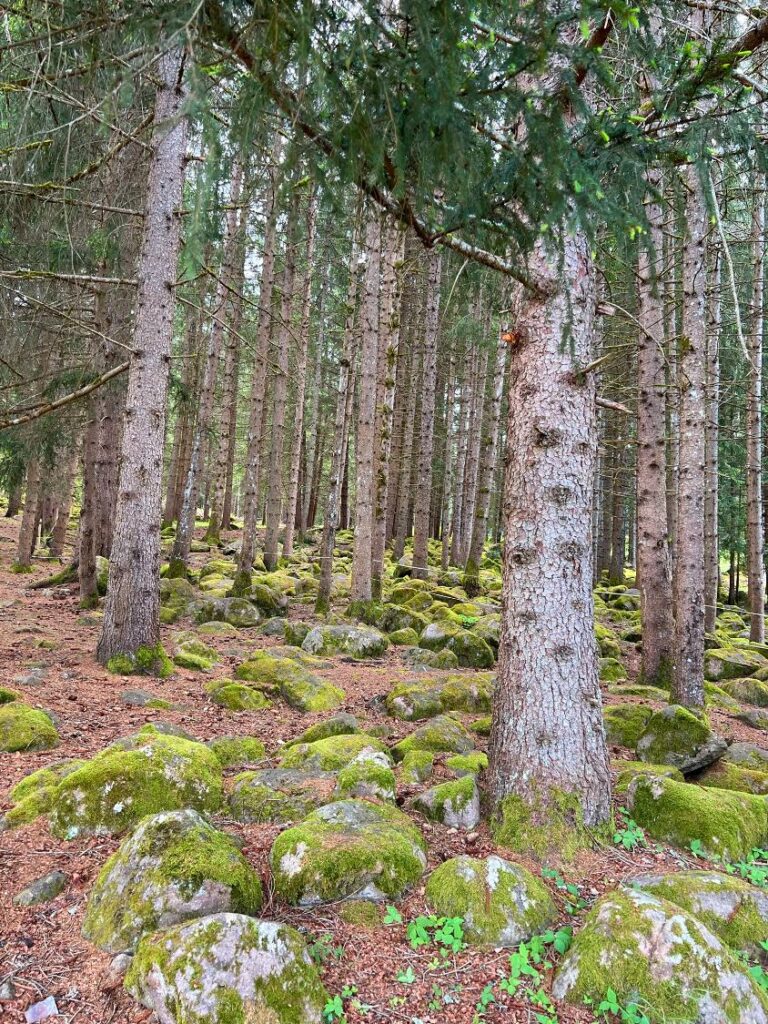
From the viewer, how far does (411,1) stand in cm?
216

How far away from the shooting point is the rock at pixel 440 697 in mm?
5934

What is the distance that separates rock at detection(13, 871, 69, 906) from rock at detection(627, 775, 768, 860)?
335 cm

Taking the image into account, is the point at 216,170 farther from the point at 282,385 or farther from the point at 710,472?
the point at 282,385

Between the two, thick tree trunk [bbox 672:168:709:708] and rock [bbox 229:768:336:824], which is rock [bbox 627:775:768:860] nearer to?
rock [bbox 229:768:336:824]

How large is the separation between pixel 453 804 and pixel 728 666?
23.9ft

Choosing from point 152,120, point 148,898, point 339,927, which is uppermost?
point 152,120

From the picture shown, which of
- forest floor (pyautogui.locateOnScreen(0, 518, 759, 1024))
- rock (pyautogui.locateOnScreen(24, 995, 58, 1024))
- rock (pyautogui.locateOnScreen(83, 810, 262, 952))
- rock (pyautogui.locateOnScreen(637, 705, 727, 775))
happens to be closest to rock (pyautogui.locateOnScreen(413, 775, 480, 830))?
forest floor (pyautogui.locateOnScreen(0, 518, 759, 1024))

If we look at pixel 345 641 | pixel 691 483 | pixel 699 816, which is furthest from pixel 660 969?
pixel 345 641

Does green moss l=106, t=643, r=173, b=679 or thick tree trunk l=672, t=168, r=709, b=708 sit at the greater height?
thick tree trunk l=672, t=168, r=709, b=708

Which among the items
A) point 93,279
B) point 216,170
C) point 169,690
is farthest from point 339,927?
point 93,279

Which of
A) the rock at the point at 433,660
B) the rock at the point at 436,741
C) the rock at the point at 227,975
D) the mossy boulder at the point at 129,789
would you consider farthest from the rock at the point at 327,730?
the rock at the point at 433,660

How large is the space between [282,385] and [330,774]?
10.7 meters

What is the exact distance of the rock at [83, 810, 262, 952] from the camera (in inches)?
100

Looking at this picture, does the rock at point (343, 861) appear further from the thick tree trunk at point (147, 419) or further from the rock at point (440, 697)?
the thick tree trunk at point (147, 419)
